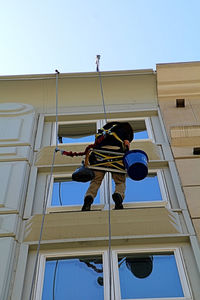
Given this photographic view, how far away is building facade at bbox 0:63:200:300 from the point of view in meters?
4.20

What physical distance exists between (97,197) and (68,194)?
49cm

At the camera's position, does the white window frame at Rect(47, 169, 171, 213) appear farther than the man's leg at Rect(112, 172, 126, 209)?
Yes

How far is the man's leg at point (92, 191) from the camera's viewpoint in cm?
505

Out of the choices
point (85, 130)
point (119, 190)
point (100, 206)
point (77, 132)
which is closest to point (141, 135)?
point (85, 130)

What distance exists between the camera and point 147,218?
4914 millimetres

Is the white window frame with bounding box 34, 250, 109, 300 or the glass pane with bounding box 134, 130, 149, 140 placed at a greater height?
the glass pane with bounding box 134, 130, 149, 140

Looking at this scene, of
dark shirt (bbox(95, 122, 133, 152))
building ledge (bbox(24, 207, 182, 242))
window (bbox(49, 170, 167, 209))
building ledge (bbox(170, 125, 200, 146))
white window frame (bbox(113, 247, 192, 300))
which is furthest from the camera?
building ledge (bbox(170, 125, 200, 146))

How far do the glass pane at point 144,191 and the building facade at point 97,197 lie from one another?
2 cm

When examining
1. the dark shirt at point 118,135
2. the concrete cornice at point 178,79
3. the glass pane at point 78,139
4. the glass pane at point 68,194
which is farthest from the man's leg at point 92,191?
the concrete cornice at point 178,79

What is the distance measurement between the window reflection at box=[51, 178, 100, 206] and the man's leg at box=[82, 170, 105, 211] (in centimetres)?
52

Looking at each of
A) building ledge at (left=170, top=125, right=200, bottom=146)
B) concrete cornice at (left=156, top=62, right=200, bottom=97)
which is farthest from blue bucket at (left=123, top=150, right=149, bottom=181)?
concrete cornice at (left=156, top=62, right=200, bottom=97)

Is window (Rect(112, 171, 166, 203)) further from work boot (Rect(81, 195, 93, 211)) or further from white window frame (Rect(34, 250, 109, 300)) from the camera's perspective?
white window frame (Rect(34, 250, 109, 300))

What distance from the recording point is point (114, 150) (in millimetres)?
5094

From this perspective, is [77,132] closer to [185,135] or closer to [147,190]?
[185,135]
